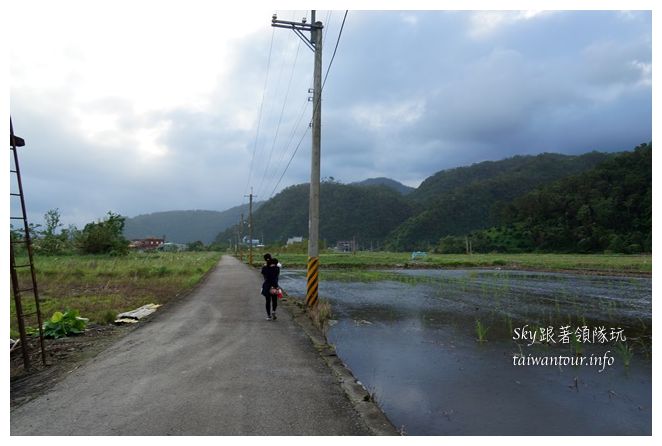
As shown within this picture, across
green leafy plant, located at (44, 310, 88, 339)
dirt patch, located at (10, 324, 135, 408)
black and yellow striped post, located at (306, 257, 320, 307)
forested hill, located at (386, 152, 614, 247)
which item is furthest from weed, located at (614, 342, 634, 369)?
forested hill, located at (386, 152, 614, 247)

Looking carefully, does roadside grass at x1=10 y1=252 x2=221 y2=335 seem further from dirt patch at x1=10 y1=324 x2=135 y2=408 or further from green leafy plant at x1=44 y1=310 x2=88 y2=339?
dirt patch at x1=10 y1=324 x2=135 y2=408

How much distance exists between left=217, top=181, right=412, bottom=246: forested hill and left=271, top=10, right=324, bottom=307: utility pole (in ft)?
288

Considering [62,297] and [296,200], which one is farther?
[296,200]

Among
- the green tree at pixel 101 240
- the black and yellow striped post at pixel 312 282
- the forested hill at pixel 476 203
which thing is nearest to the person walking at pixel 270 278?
the black and yellow striped post at pixel 312 282

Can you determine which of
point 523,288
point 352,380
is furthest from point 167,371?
point 523,288

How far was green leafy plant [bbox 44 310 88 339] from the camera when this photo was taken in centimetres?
905

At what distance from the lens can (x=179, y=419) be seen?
4410 millimetres

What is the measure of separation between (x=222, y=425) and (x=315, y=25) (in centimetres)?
1212

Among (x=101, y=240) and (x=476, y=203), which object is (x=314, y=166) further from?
(x=476, y=203)

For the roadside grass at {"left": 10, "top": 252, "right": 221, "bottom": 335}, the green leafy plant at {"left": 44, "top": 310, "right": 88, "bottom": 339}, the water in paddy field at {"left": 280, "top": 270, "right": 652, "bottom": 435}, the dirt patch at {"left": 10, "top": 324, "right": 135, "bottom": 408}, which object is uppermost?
the green leafy plant at {"left": 44, "top": 310, "right": 88, "bottom": 339}

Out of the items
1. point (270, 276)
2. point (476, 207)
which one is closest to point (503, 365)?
point (270, 276)

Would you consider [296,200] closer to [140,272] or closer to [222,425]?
[140,272]

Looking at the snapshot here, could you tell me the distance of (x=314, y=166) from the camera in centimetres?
1234

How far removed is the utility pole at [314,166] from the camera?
1188cm
